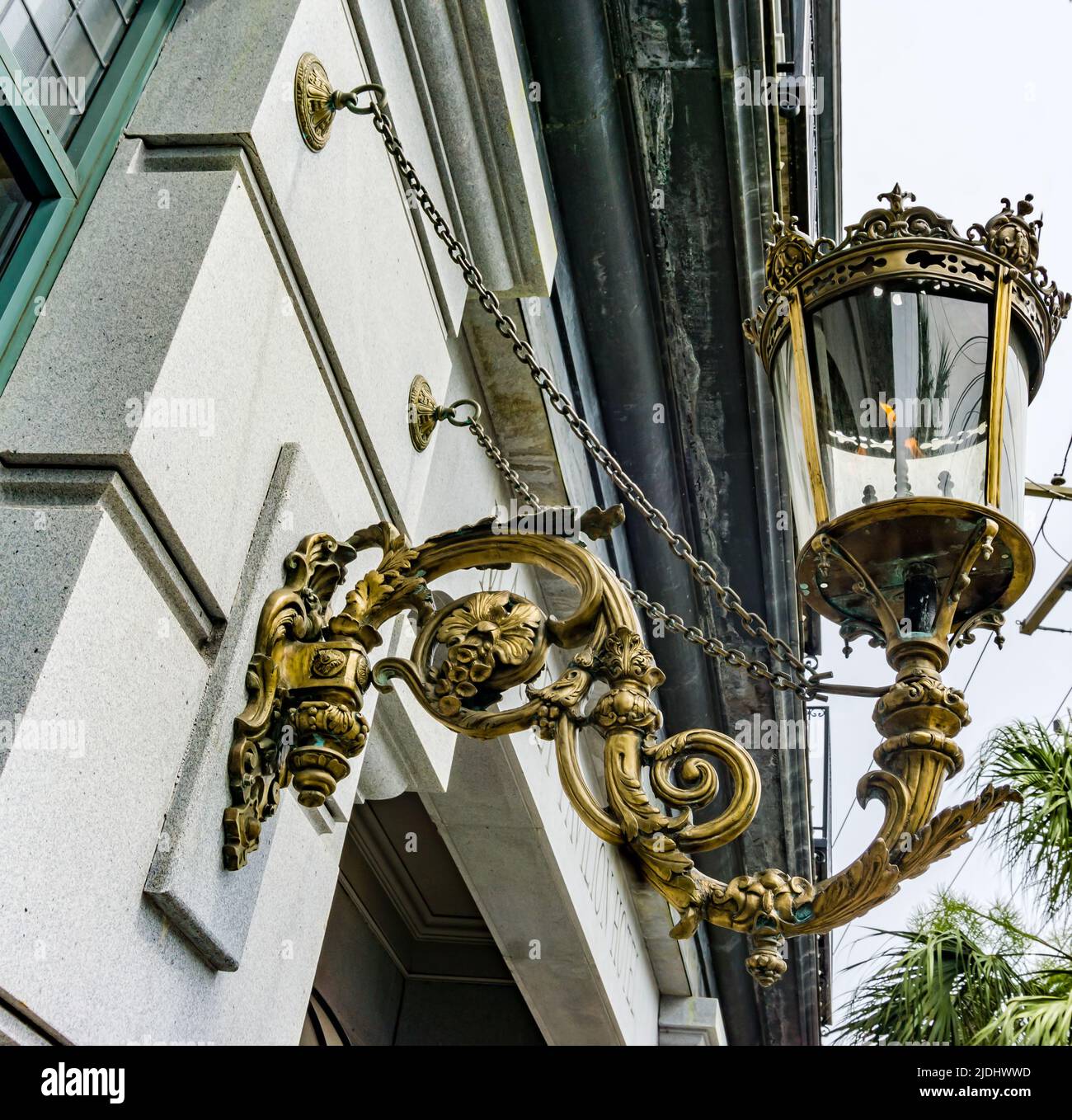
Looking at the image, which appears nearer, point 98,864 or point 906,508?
point 98,864

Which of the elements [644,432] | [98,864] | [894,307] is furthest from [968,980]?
[98,864]

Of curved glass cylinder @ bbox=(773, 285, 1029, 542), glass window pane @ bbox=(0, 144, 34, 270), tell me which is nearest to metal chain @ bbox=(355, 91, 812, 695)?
curved glass cylinder @ bbox=(773, 285, 1029, 542)

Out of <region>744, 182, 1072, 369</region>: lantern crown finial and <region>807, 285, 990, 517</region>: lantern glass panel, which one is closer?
<region>807, 285, 990, 517</region>: lantern glass panel

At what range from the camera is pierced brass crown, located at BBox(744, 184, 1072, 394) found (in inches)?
89.4

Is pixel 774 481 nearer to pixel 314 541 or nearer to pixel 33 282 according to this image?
pixel 314 541

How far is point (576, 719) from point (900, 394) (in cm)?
82

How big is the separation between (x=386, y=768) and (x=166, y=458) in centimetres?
226

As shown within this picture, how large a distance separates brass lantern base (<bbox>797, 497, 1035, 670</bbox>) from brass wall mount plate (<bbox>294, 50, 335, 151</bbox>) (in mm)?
1203

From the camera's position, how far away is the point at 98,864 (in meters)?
1.69

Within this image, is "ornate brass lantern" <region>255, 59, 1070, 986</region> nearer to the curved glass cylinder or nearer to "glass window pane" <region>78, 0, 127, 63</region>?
the curved glass cylinder

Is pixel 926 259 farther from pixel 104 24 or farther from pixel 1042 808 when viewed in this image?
pixel 1042 808

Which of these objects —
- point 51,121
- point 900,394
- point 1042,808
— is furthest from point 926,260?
point 1042,808

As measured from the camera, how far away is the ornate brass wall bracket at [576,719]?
1.72 metres

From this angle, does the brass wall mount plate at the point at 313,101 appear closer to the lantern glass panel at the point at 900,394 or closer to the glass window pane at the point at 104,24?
the glass window pane at the point at 104,24
